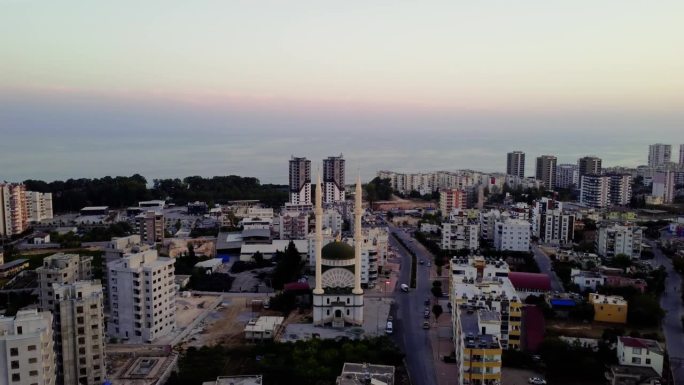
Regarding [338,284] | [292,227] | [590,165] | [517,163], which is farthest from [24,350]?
[517,163]

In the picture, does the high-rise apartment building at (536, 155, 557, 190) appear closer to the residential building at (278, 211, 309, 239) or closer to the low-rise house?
the residential building at (278, 211, 309, 239)

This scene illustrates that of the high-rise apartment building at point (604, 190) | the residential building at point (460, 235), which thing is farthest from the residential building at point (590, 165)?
the residential building at point (460, 235)

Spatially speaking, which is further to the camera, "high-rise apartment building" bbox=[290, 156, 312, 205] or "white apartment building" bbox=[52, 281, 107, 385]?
"high-rise apartment building" bbox=[290, 156, 312, 205]

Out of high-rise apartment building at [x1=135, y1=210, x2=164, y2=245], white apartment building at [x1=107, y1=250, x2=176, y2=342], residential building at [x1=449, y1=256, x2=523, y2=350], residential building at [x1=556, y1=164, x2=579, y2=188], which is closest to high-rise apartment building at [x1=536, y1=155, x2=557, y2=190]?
residential building at [x1=556, y1=164, x2=579, y2=188]

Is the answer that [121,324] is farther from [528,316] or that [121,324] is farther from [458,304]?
[528,316]

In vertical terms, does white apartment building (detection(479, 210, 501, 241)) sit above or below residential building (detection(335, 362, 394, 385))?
above
